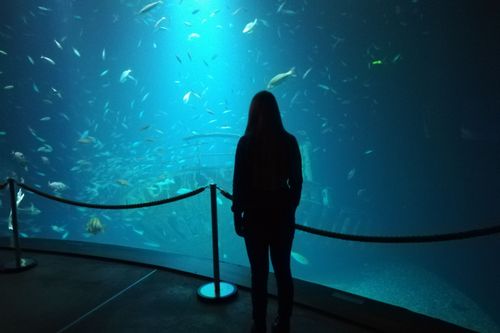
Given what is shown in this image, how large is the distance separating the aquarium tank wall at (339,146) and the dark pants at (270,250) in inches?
368

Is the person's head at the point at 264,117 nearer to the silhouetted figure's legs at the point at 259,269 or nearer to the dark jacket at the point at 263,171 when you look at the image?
the dark jacket at the point at 263,171

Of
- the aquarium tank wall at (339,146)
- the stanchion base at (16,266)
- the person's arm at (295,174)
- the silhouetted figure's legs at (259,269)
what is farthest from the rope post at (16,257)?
the aquarium tank wall at (339,146)

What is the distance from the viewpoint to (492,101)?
1245cm

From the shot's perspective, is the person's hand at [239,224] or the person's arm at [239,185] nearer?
the person's arm at [239,185]

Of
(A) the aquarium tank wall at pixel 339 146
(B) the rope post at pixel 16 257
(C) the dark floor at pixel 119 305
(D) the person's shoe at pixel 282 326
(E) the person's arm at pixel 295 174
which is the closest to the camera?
(E) the person's arm at pixel 295 174

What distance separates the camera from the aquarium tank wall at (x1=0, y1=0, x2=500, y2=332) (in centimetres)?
1308

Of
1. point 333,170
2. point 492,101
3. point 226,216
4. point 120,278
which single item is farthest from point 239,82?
point 120,278

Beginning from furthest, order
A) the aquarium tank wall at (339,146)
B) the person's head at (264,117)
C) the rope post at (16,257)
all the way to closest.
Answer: the aquarium tank wall at (339,146), the rope post at (16,257), the person's head at (264,117)

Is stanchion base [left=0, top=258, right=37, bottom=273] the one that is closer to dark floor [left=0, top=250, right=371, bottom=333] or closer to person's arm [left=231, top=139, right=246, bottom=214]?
dark floor [left=0, top=250, right=371, bottom=333]

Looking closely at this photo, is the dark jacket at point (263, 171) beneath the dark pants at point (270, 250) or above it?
above

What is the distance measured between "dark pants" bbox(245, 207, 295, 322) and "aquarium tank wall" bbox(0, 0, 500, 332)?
9.36 meters

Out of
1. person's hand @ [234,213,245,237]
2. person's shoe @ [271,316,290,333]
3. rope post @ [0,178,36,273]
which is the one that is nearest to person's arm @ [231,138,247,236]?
person's hand @ [234,213,245,237]

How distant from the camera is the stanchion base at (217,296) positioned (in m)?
3.26

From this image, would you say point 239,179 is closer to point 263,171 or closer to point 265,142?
point 263,171
